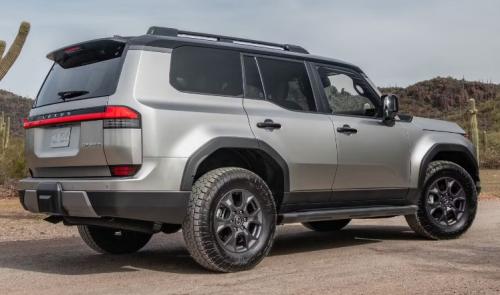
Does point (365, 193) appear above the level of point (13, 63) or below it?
below

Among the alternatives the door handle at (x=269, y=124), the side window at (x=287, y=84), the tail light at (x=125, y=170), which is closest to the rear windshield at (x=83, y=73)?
the tail light at (x=125, y=170)

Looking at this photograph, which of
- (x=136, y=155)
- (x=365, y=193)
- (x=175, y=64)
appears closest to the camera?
(x=136, y=155)

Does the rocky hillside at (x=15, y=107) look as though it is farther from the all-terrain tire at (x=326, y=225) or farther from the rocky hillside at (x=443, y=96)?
the all-terrain tire at (x=326, y=225)

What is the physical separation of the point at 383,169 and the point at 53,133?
Answer: 3252mm

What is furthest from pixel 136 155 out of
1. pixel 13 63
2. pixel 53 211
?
pixel 13 63

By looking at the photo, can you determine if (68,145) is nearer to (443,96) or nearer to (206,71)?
(206,71)

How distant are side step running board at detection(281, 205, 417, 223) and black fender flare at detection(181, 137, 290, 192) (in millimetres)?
265

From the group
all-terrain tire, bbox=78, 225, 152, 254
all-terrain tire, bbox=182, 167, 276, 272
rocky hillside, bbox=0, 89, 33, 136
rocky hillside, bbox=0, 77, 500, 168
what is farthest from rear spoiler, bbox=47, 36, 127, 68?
rocky hillside, bbox=0, 77, 500, 168

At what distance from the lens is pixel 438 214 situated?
7.43 m

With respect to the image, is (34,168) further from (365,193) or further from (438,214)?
(438,214)

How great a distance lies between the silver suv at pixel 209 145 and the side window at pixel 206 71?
1 centimetres

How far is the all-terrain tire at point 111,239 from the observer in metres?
6.58

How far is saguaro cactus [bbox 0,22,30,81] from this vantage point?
1421 cm

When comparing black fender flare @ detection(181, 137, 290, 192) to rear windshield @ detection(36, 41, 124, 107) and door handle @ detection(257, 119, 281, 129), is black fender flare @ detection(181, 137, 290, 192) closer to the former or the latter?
door handle @ detection(257, 119, 281, 129)
